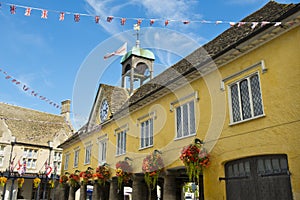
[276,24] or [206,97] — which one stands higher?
[276,24]

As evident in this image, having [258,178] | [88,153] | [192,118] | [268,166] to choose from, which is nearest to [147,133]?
[192,118]

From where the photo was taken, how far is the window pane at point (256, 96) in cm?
916

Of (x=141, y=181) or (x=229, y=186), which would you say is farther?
(x=141, y=181)

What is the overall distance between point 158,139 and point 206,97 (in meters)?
3.54

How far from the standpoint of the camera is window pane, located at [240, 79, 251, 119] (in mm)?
9489

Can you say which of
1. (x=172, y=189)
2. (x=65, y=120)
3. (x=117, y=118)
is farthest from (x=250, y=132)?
(x=65, y=120)

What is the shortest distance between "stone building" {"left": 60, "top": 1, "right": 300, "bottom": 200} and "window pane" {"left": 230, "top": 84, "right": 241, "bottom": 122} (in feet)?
0.11

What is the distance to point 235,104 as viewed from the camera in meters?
9.99

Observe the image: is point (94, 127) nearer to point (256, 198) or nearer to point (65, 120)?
point (256, 198)

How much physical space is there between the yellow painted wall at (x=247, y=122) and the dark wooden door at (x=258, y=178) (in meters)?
0.24

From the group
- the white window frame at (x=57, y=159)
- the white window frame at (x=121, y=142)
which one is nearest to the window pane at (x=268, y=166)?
the white window frame at (x=121, y=142)

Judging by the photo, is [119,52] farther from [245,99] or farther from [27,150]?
[27,150]

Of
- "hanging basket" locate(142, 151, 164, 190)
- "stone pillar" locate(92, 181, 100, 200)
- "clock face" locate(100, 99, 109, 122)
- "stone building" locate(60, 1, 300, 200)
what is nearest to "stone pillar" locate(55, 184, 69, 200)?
"stone pillar" locate(92, 181, 100, 200)

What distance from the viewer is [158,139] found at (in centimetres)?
1373
